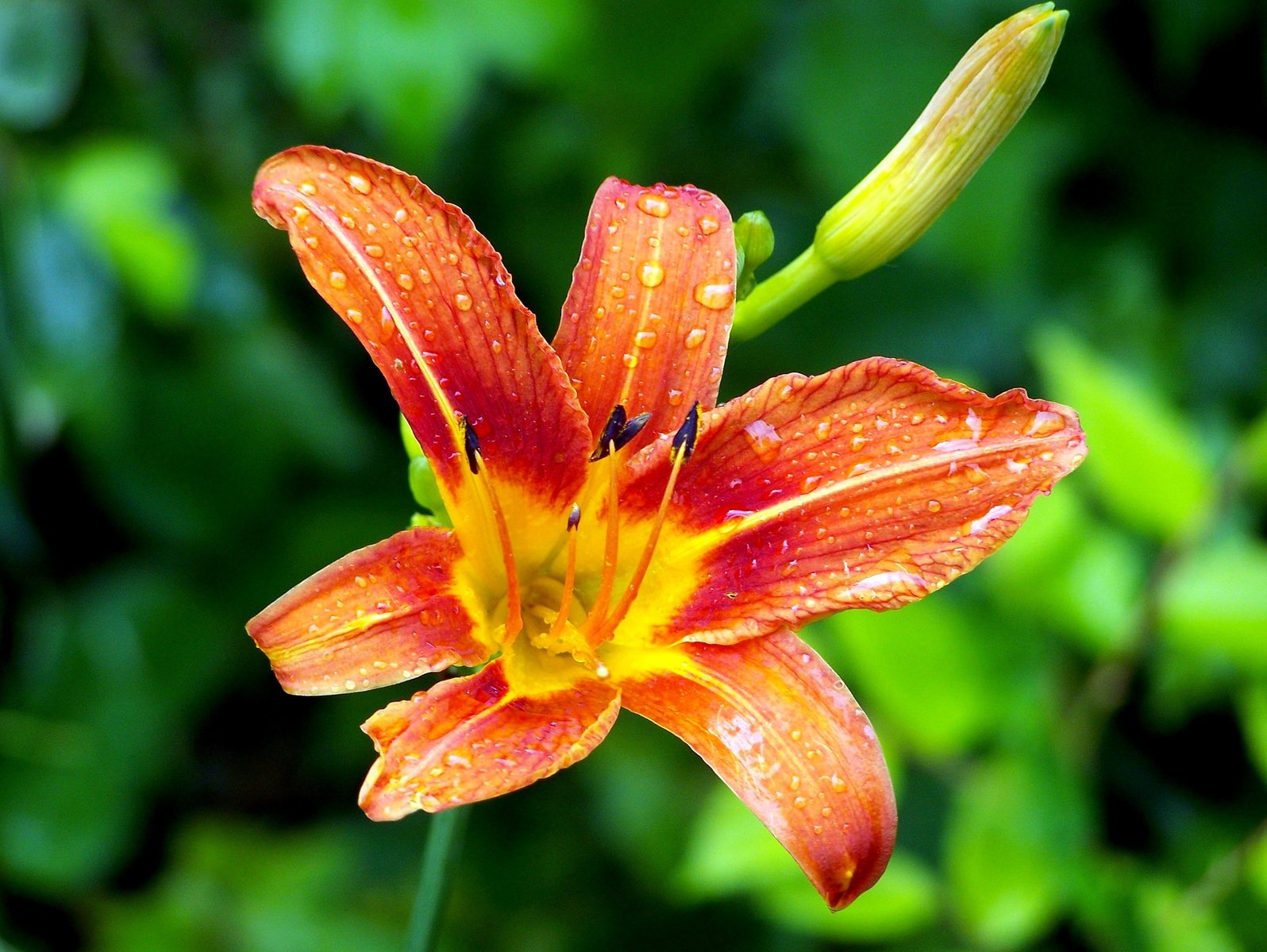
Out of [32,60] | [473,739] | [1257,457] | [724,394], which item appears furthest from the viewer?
[724,394]

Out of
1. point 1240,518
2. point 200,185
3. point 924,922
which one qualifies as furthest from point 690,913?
point 200,185

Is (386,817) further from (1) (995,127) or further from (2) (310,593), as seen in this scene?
(1) (995,127)

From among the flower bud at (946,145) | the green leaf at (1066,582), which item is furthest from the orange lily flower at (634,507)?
the green leaf at (1066,582)

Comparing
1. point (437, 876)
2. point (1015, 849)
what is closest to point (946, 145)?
point (437, 876)

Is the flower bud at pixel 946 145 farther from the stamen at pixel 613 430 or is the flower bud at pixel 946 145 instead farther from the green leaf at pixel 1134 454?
the green leaf at pixel 1134 454

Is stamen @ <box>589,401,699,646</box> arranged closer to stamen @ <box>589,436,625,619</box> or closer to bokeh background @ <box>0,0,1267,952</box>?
stamen @ <box>589,436,625,619</box>

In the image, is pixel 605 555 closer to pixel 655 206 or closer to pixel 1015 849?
pixel 655 206

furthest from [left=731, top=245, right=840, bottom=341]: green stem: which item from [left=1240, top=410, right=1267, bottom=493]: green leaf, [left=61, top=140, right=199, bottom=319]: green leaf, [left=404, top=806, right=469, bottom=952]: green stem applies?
[left=61, top=140, right=199, bottom=319]: green leaf
